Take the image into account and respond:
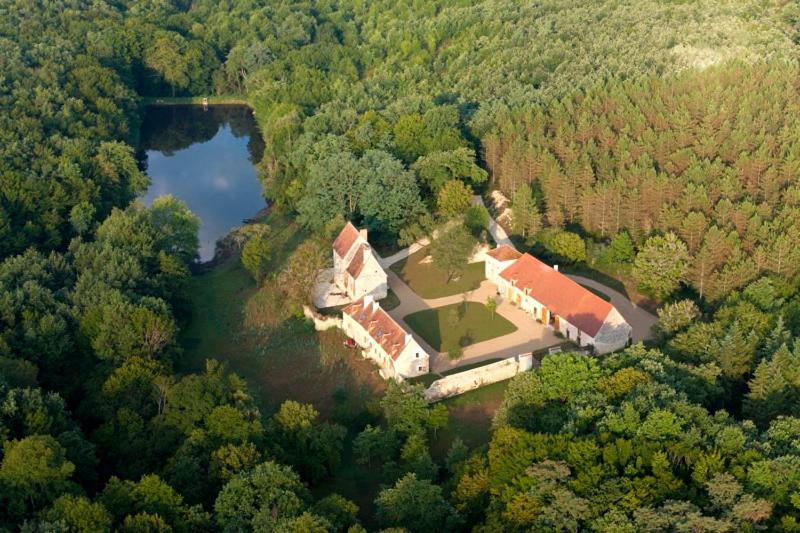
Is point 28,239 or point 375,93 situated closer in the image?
point 28,239

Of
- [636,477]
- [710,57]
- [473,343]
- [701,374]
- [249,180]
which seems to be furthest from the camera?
[249,180]

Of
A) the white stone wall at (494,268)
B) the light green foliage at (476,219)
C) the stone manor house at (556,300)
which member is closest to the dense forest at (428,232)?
the light green foliage at (476,219)

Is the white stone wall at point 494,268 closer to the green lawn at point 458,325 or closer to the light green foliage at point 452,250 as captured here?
the light green foliage at point 452,250

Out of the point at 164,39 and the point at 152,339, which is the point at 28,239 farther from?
the point at 164,39

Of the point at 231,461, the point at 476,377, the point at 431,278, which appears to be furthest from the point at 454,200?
the point at 231,461

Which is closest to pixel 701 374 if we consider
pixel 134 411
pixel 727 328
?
pixel 727 328

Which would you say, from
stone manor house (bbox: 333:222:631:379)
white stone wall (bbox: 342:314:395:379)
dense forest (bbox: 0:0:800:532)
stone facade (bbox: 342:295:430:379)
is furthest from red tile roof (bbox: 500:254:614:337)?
white stone wall (bbox: 342:314:395:379)
